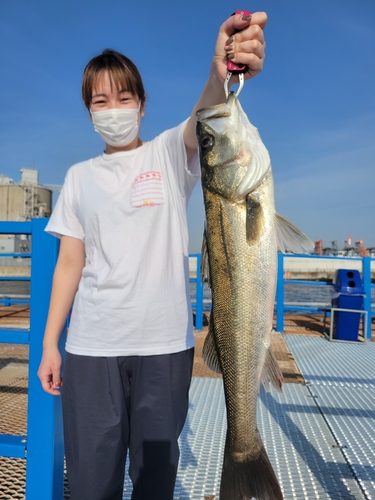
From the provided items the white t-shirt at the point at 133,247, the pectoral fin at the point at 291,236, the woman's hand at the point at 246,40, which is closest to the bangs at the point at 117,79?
the white t-shirt at the point at 133,247

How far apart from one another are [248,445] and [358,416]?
2.44 meters

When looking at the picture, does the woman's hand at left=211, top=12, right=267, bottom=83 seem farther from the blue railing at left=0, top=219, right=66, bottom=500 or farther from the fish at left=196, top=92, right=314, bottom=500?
the blue railing at left=0, top=219, right=66, bottom=500

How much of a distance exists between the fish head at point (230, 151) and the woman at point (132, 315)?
0.60 feet

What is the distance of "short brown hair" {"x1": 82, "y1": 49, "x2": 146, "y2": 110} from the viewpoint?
76.1 inches

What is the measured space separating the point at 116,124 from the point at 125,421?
141cm

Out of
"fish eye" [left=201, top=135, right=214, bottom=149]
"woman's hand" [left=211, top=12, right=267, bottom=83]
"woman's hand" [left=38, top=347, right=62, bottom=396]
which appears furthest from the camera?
"woman's hand" [left=38, top=347, right=62, bottom=396]

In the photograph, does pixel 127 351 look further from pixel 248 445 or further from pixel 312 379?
pixel 312 379

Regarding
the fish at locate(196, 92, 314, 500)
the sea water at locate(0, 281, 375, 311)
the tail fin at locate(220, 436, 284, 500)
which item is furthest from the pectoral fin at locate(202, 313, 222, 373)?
the sea water at locate(0, 281, 375, 311)

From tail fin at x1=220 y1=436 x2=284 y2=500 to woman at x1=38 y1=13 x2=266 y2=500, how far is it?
250mm

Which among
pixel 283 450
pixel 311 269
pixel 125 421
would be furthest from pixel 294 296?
pixel 311 269

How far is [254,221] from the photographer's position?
167cm

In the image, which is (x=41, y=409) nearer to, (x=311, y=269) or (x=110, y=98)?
(x=110, y=98)

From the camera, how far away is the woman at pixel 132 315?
1.76 meters

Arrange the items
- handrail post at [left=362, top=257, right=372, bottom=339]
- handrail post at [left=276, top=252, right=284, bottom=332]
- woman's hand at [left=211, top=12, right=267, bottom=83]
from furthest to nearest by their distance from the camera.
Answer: handrail post at [left=276, top=252, right=284, bottom=332]
handrail post at [left=362, top=257, right=372, bottom=339]
woman's hand at [left=211, top=12, right=267, bottom=83]
